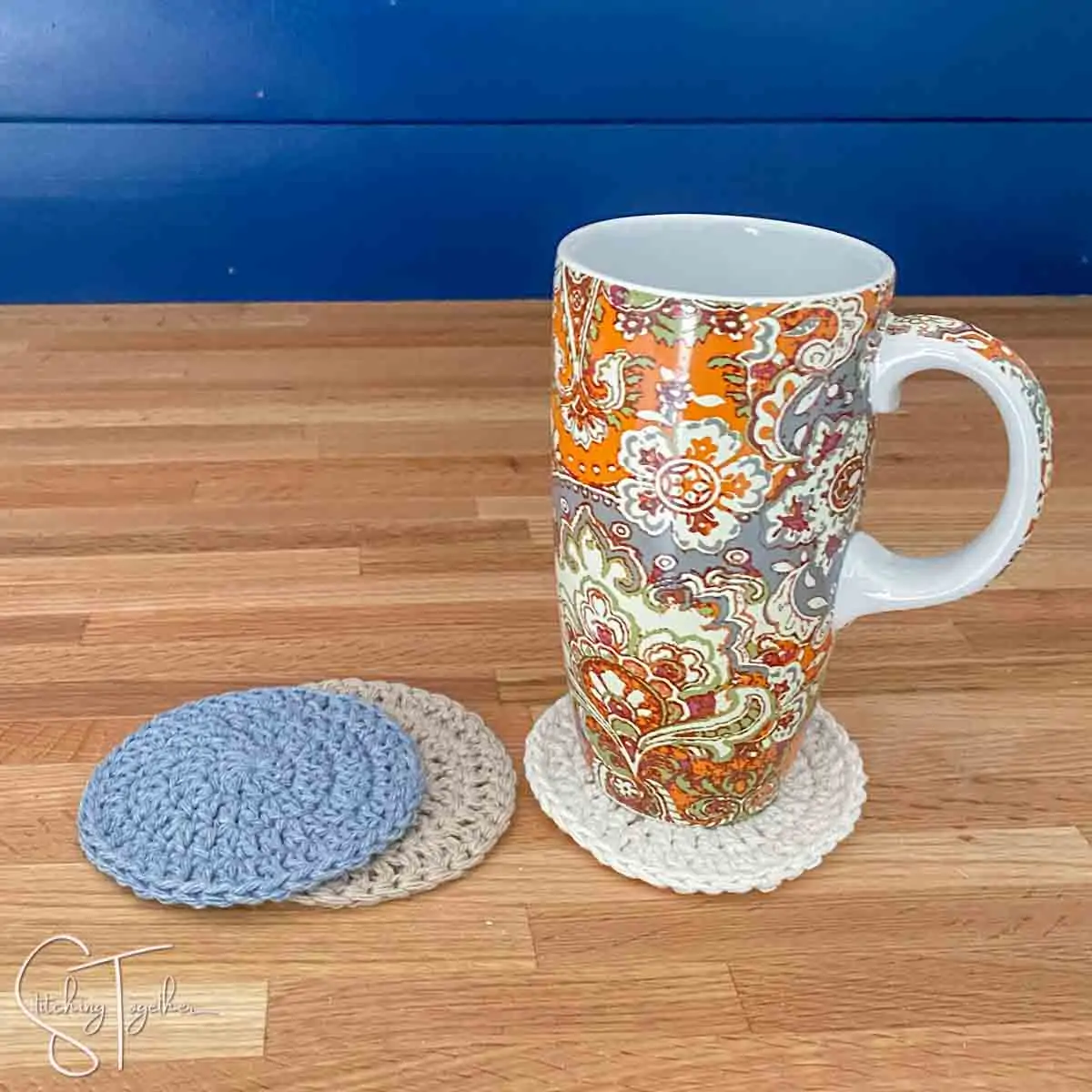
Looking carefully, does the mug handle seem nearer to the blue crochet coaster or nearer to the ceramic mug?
the ceramic mug

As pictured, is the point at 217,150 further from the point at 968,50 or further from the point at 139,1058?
the point at 139,1058

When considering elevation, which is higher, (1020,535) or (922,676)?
(1020,535)

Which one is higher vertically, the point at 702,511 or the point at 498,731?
the point at 702,511

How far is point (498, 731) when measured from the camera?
1.69 ft

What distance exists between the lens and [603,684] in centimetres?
44

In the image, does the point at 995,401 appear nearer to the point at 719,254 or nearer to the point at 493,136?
the point at 719,254

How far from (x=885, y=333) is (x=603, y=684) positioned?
0.15m

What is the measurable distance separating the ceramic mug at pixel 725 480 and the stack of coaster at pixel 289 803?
0.21ft

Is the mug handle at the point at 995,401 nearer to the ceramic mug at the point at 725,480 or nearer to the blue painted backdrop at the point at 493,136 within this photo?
the ceramic mug at the point at 725,480

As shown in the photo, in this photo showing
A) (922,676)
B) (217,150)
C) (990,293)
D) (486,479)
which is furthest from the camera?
(990,293)

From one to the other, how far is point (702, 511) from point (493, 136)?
875 mm

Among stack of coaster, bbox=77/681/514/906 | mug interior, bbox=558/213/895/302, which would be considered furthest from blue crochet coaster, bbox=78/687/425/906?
mug interior, bbox=558/213/895/302

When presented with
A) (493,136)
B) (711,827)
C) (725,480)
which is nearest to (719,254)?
(725,480)

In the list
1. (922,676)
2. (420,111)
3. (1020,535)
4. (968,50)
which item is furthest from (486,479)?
(968,50)
